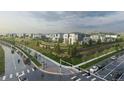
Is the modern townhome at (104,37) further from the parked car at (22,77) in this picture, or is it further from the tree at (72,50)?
the parked car at (22,77)

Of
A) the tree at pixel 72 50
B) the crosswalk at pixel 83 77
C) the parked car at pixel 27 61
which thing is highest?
the tree at pixel 72 50

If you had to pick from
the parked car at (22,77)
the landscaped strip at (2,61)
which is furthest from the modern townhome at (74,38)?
the landscaped strip at (2,61)

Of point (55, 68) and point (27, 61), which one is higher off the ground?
point (27, 61)

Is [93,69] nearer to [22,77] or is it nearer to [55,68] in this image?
[55,68]

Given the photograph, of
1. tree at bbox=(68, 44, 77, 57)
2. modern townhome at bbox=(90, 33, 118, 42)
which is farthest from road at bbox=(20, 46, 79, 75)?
modern townhome at bbox=(90, 33, 118, 42)

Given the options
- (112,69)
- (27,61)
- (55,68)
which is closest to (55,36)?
(55,68)

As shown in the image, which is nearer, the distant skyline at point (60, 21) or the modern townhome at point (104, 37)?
the distant skyline at point (60, 21)
